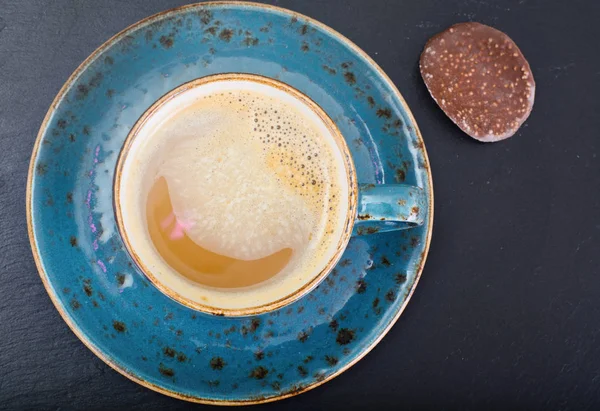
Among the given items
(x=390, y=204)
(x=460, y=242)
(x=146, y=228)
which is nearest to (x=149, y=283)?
(x=146, y=228)

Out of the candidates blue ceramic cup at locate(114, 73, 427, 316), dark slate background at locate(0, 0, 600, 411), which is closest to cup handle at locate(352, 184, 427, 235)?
blue ceramic cup at locate(114, 73, 427, 316)

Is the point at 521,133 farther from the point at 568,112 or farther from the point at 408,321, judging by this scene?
the point at 408,321

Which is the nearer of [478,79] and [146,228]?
[146,228]

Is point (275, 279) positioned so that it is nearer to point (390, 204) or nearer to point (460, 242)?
point (390, 204)

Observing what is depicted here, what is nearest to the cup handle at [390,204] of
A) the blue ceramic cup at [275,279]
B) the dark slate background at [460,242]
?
the blue ceramic cup at [275,279]

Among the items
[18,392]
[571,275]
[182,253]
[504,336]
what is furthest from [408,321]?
[18,392]

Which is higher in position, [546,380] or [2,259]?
[2,259]

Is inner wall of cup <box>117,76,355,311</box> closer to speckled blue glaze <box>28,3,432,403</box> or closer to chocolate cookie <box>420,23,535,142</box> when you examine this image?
speckled blue glaze <box>28,3,432,403</box>
